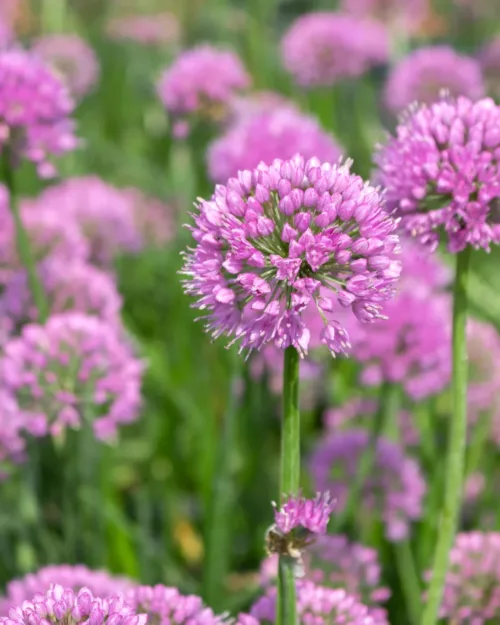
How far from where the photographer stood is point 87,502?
224 centimetres

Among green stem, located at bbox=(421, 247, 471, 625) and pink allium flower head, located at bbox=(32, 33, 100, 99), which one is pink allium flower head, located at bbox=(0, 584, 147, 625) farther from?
pink allium flower head, located at bbox=(32, 33, 100, 99)

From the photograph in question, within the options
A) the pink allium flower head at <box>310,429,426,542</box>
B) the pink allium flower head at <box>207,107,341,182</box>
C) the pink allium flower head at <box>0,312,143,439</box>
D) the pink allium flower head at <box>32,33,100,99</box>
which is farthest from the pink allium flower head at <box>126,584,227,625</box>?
the pink allium flower head at <box>32,33,100,99</box>

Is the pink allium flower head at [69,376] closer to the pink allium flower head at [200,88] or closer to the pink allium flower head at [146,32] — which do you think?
the pink allium flower head at [200,88]

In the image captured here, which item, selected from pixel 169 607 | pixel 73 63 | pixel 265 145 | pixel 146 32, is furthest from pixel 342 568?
pixel 146 32

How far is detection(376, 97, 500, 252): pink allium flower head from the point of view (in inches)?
56.6

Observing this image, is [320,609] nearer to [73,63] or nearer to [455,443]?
[455,443]

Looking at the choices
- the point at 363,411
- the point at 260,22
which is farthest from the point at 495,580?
the point at 260,22

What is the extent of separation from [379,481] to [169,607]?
3.62ft

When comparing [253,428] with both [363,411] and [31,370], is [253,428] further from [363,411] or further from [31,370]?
[31,370]

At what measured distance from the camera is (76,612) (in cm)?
106

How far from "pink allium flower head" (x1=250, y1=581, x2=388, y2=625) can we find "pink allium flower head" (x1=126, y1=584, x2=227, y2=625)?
0.34 ft

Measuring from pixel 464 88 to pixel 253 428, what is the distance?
64.4 inches

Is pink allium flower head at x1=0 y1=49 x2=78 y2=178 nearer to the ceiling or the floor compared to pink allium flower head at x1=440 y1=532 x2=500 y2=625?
nearer to the ceiling

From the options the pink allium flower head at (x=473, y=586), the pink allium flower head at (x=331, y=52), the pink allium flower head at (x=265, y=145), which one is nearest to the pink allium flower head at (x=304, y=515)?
the pink allium flower head at (x=473, y=586)
